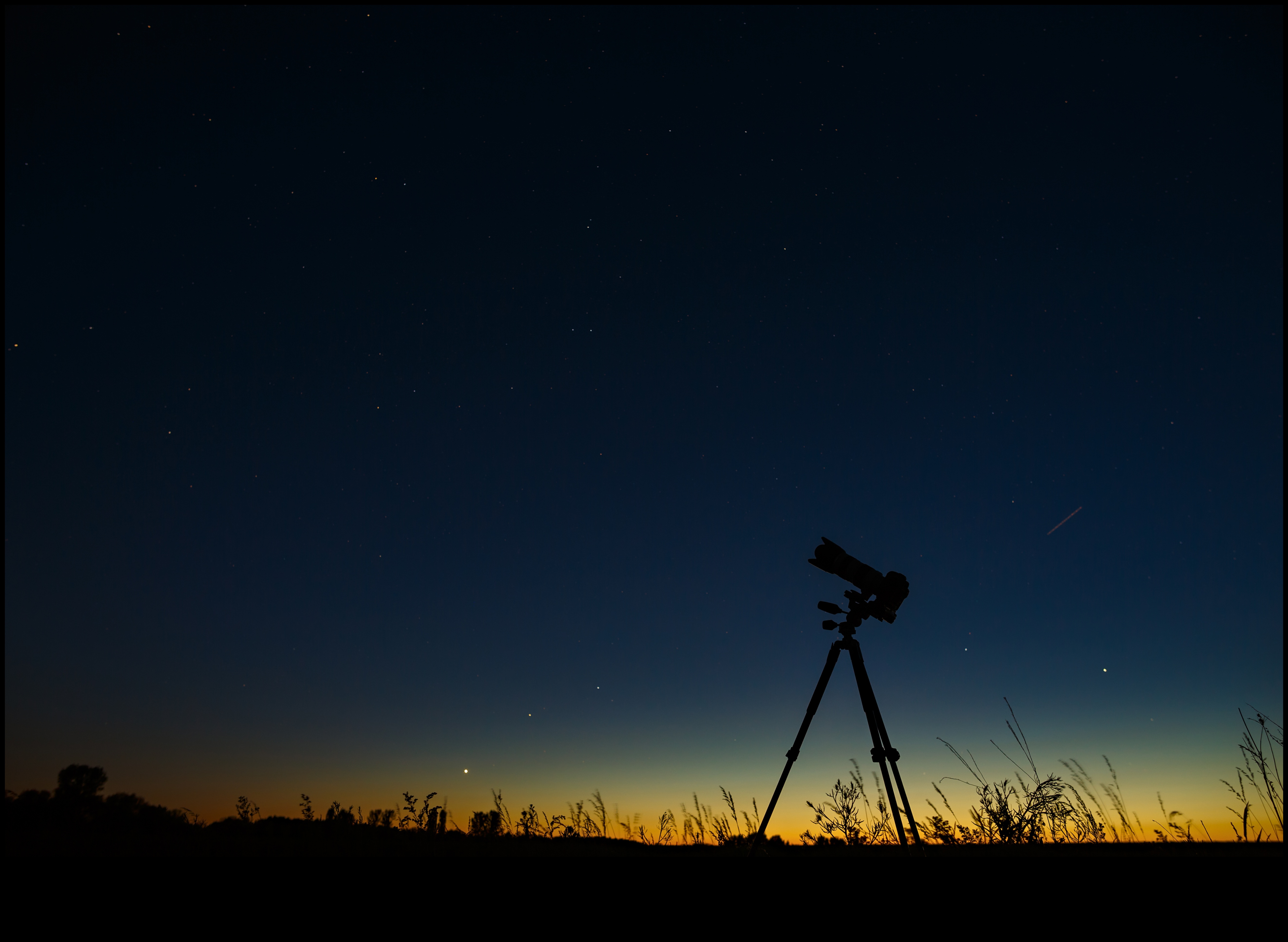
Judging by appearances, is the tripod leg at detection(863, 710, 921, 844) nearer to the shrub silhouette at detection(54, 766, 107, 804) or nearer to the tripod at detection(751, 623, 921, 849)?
the tripod at detection(751, 623, 921, 849)

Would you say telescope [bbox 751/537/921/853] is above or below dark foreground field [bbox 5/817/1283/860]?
above

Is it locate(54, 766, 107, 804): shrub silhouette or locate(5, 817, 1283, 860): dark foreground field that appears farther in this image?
locate(54, 766, 107, 804): shrub silhouette

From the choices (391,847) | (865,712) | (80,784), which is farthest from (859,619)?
(80,784)

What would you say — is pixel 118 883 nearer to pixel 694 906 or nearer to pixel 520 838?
pixel 694 906

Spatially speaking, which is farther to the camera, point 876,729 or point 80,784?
point 80,784

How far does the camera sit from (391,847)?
444cm

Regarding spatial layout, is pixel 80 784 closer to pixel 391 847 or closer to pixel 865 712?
pixel 391 847

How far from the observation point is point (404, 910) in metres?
1.90

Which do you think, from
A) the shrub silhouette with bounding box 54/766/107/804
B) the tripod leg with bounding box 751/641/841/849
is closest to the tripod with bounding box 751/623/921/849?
the tripod leg with bounding box 751/641/841/849

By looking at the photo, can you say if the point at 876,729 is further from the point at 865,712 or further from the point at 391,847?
the point at 391,847

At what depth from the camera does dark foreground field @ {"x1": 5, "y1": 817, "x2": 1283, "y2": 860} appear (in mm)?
3527

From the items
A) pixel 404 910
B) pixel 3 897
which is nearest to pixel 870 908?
pixel 404 910

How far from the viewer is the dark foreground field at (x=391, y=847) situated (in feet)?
11.6

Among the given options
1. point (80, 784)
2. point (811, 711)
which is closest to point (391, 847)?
point (811, 711)
